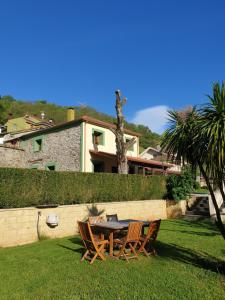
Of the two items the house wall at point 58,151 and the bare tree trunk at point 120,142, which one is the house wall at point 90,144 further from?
the bare tree trunk at point 120,142

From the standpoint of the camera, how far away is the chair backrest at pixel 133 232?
8297 millimetres

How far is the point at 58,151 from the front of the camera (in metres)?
26.6

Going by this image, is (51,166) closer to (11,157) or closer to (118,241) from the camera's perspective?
(11,157)

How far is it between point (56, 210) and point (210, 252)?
6267mm

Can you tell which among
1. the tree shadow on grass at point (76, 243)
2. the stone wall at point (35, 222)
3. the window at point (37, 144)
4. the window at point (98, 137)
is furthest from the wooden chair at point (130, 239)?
the window at point (37, 144)

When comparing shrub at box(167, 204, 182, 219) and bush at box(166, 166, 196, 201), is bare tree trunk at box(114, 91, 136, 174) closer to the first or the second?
bush at box(166, 166, 196, 201)

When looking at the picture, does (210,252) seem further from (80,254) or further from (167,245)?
(80,254)

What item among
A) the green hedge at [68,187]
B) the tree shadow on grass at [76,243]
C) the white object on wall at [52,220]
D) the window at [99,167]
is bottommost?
the tree shadow on grass at [76,243]

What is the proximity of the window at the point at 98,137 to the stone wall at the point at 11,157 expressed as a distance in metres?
8.48

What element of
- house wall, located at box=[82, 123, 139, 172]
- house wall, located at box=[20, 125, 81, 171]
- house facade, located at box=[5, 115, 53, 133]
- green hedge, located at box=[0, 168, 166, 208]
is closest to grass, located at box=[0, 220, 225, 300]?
green hedge, located at box=[0, 168, 166, 208]

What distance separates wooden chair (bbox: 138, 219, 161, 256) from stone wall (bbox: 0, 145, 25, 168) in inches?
833

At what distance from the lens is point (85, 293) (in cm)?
583

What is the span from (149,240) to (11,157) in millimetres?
22131

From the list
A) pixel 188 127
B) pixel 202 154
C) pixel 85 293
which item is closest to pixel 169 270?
pixel 85 293
